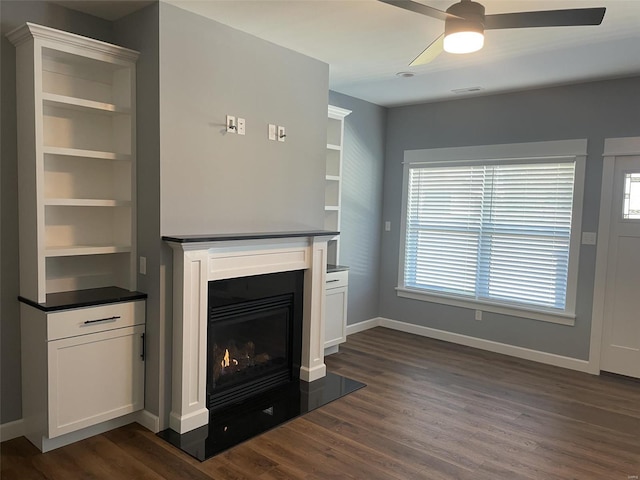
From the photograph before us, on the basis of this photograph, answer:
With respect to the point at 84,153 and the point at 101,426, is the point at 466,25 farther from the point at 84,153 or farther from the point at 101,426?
the point at 101,426

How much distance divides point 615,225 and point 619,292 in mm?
583

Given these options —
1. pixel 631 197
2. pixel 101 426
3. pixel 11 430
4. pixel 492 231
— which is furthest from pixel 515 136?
pixel 11 430

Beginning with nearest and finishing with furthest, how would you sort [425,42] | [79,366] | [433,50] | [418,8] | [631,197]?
[418,8]
[433,50]
[79,366]
[425,42]
[631,197]

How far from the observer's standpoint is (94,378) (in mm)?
2926

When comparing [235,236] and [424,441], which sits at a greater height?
[235,236]

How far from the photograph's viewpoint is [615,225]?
14.1 ft

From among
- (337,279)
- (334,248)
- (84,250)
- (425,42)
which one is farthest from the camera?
(334,248)

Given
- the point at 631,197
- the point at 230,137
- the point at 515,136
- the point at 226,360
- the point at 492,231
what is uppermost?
the point at 515,136

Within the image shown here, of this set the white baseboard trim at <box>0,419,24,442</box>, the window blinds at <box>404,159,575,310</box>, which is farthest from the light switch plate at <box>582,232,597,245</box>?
the white baseboard trim at <box>0,419,24,442</box>

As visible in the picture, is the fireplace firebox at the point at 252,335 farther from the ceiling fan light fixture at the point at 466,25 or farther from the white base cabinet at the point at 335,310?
the ceiling fan light fixture at the point at 466,25

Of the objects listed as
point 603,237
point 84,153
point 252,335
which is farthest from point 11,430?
point 603,237

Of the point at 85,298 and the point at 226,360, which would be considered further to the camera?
the point at 226,360

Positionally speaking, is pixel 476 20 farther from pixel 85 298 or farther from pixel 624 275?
pixel 624 275

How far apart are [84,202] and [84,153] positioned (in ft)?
0.95
